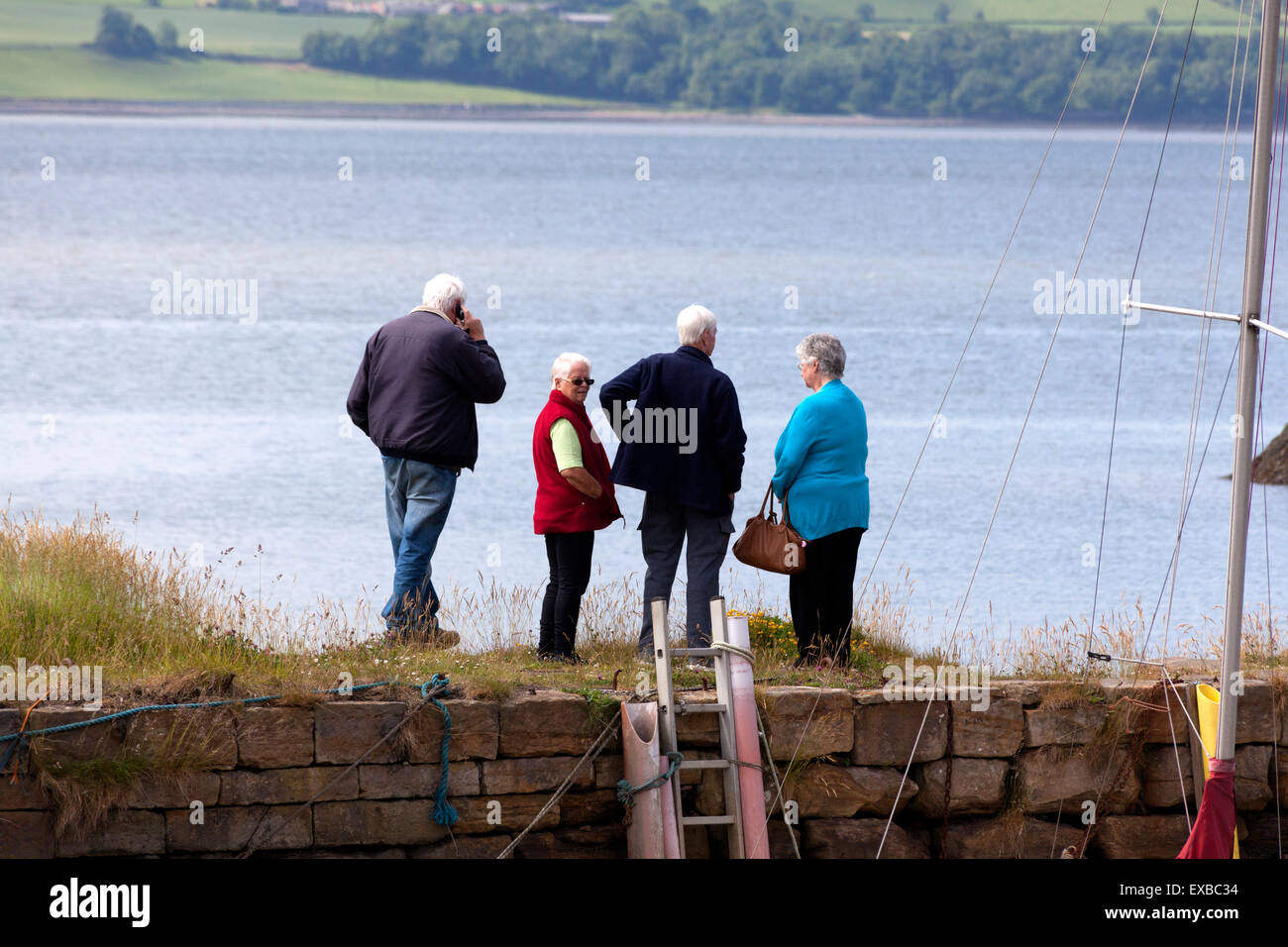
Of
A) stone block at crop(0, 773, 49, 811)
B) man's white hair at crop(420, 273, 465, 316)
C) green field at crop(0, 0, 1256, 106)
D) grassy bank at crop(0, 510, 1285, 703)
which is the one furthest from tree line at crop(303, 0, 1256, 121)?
stone block at crop(0, 773, 49, 811)

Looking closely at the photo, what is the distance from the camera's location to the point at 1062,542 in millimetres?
19750

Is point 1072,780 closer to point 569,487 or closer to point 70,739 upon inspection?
point 569,487

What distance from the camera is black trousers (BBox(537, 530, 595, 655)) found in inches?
352

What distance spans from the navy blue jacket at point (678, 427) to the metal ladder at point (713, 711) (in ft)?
3.12

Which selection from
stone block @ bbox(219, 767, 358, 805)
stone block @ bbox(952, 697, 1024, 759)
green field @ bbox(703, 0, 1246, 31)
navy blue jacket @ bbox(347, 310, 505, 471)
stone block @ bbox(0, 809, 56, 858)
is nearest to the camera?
stone block @ bbox(0, 809, 56, 858)

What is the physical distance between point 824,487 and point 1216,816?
7.90ft

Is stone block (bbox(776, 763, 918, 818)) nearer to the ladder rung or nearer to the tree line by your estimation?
the ladder rung

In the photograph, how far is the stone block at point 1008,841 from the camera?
8.77 metres

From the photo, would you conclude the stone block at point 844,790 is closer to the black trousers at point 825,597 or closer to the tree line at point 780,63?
the black trousers at point 825,597

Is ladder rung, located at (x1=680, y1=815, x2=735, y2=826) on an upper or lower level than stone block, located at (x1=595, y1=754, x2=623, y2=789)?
lower

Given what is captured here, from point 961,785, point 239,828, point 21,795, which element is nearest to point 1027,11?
point 961,785

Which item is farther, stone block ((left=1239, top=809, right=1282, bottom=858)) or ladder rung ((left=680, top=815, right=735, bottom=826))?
stone block ((left=1239, top=809, right=1282, bottom=858))

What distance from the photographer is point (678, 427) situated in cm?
905

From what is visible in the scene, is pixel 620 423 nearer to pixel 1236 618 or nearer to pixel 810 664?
pixel 810 664
